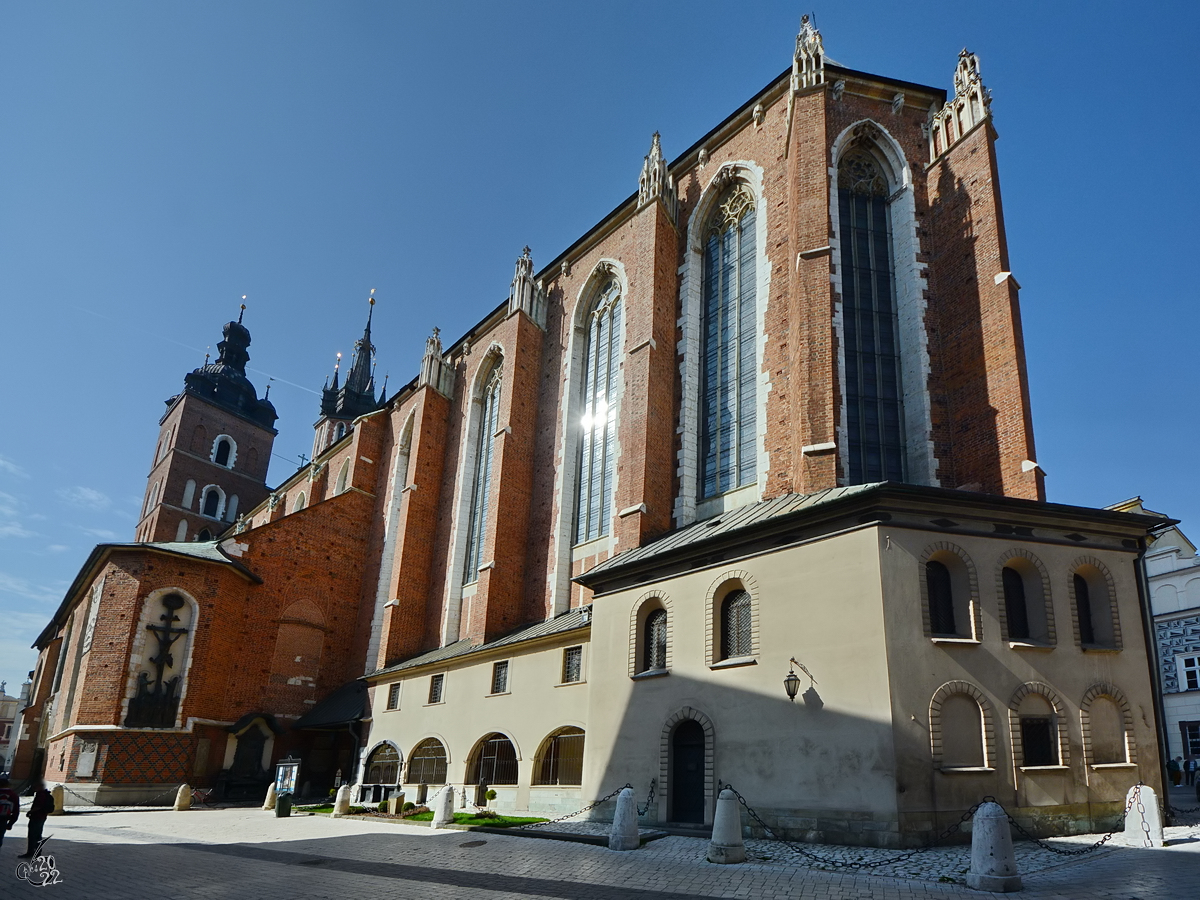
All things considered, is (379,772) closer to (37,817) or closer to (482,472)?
(482,472)

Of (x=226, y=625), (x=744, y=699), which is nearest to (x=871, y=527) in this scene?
(x=744, y=699)

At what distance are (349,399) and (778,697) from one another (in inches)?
2054

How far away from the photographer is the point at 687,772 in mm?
14867

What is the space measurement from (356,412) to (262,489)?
8.44m

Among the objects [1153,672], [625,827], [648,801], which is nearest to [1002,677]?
[1153,672]

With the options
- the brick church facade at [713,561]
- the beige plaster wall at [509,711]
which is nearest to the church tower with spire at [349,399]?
the brick church facade at [713,561]

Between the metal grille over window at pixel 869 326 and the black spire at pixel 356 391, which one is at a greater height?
the black spire at pixel 356 391

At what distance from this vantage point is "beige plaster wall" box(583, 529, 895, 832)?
1223 cm

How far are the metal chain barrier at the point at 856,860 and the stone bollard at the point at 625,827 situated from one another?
65.7 inches

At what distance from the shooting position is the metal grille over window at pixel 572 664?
1892 centimetres

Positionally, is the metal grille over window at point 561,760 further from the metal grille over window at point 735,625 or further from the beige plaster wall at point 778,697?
the metal grille over window at point 735,625

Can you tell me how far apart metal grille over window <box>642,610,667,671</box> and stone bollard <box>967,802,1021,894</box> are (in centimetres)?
745

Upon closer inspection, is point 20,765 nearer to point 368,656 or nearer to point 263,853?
point 368,656

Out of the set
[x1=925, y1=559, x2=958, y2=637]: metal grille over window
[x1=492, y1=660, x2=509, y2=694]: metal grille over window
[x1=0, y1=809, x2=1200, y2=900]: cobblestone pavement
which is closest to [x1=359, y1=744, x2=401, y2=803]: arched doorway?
[x1=492, y1=660, x2=509, y2=694]: metal grille over window
